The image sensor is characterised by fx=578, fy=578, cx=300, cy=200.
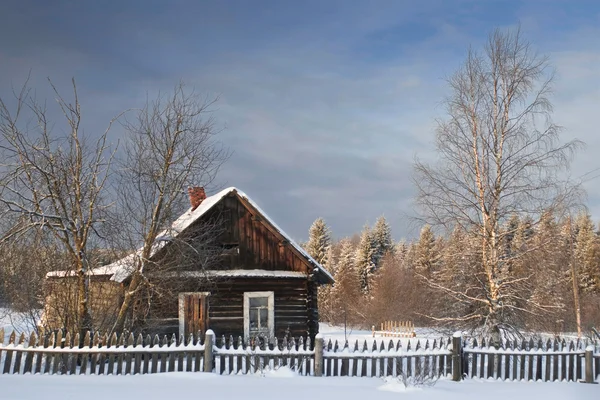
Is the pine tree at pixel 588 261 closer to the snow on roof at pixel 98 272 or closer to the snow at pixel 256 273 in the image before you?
the snow at pixel 256 273

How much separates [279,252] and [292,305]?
195 centimetres

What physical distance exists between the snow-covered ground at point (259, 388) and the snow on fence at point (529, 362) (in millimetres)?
379

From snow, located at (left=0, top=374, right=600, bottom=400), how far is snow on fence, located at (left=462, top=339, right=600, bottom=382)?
36 centimetres

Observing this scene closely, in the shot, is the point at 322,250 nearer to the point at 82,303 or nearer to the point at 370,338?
the point at 370,338

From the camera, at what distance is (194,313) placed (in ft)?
63.7

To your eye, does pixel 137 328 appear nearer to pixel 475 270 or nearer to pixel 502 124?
pixel 475 270

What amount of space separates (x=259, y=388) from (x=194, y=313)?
8.66 m

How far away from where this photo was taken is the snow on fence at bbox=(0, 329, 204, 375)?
39.8 ft

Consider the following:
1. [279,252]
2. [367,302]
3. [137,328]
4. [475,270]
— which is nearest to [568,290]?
[367,302]

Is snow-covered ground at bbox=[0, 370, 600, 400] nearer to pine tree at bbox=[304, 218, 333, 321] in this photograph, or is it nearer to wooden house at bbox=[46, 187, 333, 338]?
wooden house at bbox=[46, 187, 333, 338]

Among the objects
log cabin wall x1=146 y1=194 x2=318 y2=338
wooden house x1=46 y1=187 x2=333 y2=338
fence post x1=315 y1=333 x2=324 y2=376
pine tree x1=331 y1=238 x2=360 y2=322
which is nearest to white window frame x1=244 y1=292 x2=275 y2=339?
wooden house x1=46 y1=187 x2=333 y2=338

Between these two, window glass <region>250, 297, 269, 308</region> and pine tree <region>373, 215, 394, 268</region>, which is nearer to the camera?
window glass <region>250, 297, 269, 308</region>

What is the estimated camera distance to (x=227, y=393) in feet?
35.0

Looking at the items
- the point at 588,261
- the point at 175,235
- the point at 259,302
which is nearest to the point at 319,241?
the point at 588,261
